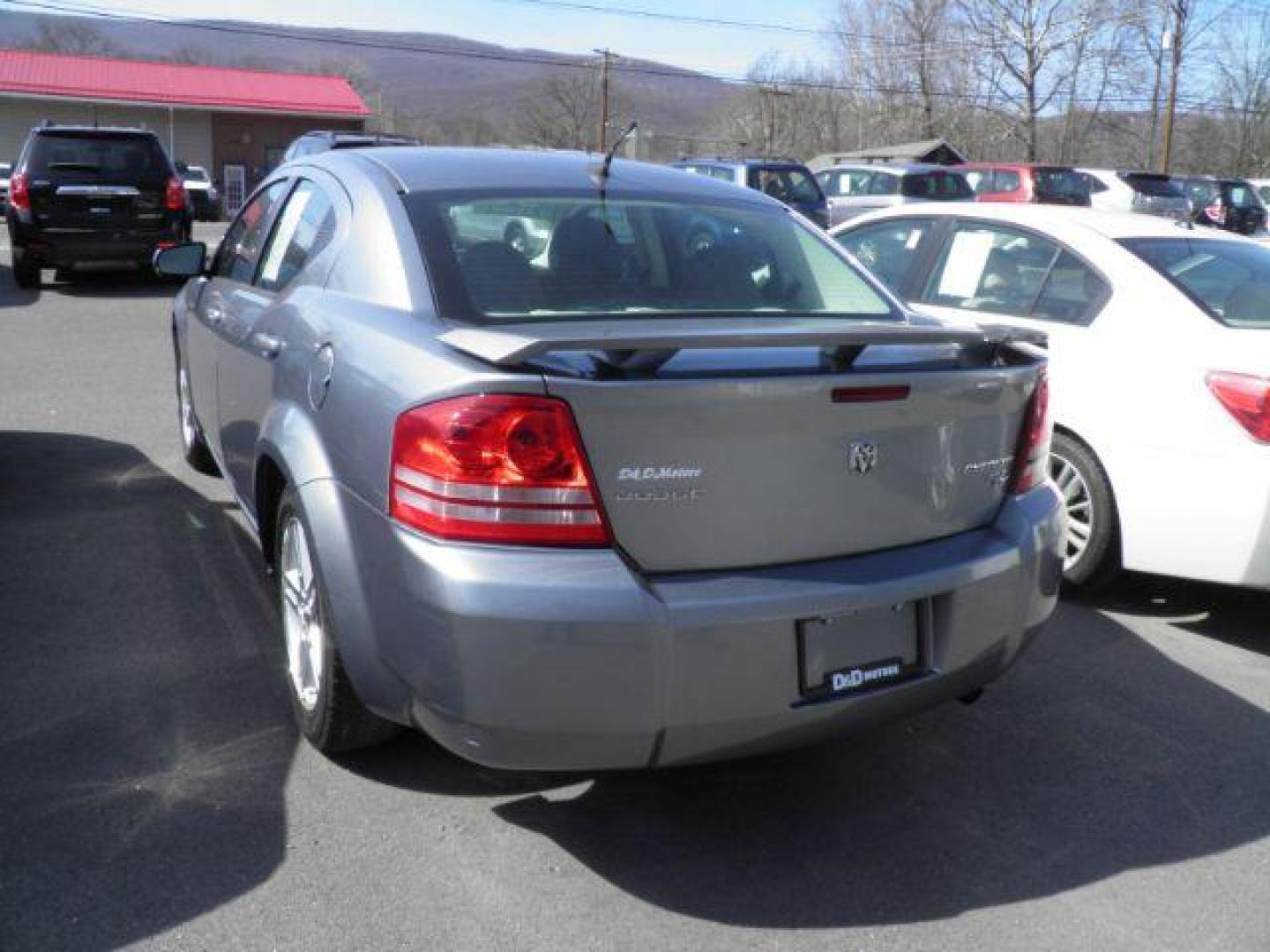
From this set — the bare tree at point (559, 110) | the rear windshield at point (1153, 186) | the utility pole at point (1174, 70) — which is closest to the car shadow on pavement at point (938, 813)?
the rear windshield at point (1153, 186)

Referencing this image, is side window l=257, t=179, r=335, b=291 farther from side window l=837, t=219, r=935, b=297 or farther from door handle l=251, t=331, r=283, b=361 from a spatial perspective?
side window l=837, t=219, r=935, b=297

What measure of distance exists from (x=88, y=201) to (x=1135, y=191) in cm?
1725

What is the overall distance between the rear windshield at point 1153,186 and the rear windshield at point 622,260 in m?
20.7

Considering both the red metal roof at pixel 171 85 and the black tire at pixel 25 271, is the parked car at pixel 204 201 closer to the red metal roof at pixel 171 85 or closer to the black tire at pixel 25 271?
the red metal roof at pixel 171 85

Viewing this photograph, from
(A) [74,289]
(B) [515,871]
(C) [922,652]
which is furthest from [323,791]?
(A) [74,289]

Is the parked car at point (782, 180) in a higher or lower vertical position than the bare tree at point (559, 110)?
lower

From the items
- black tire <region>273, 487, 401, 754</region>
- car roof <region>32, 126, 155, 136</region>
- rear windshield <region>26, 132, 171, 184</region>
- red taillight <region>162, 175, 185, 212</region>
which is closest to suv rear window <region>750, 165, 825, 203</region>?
red taillight <region>162, 175, 185, 212</region>

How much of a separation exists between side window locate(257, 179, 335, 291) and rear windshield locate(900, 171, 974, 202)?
18.6m

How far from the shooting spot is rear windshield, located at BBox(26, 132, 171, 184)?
13617mm

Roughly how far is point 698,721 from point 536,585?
1.48 feet

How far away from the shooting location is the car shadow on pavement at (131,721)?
9.18 ft

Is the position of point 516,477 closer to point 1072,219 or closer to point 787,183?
point 1072,219

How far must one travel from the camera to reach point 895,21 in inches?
2405

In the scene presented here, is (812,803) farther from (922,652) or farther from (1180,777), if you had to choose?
(1180,777)
